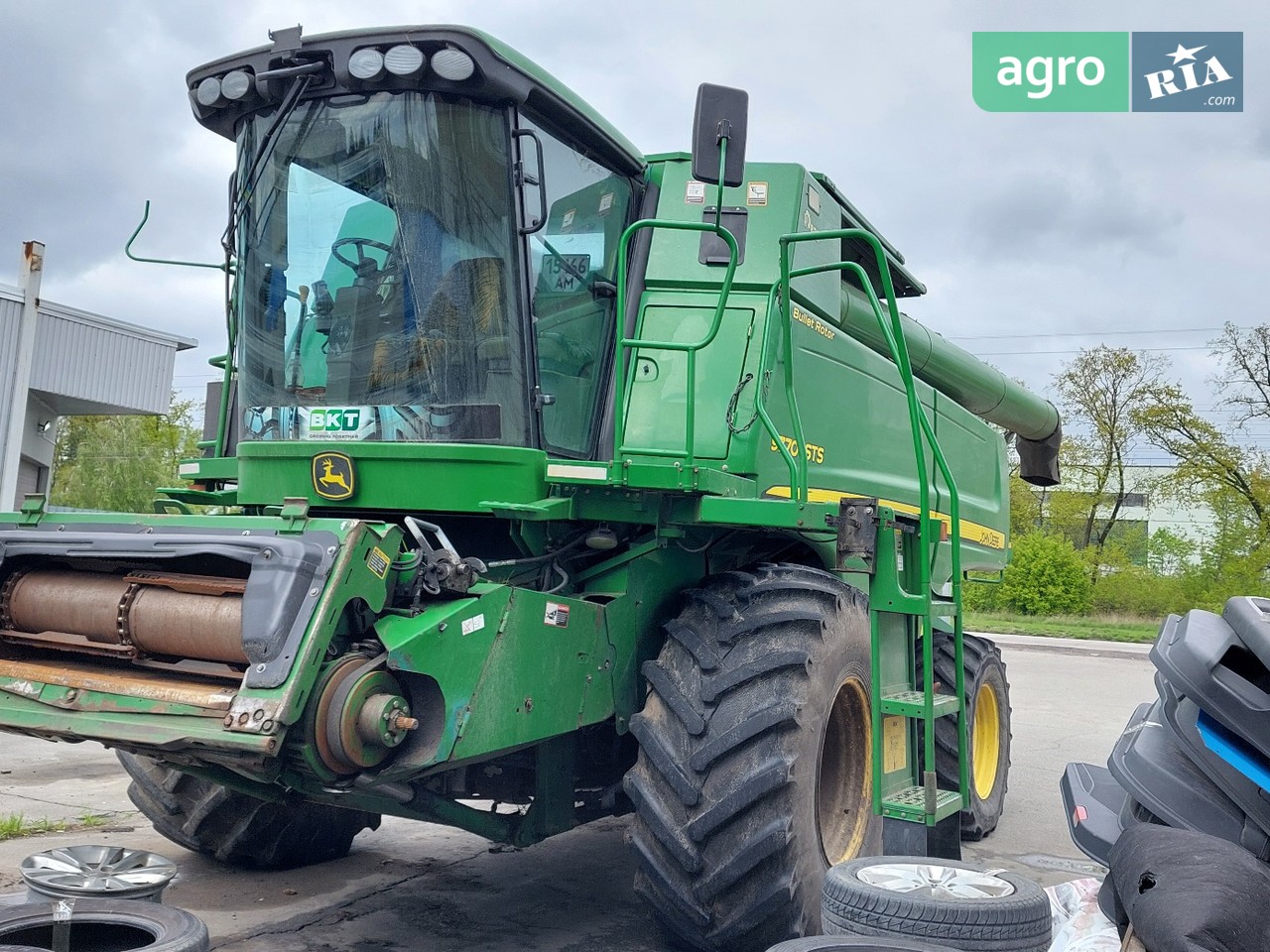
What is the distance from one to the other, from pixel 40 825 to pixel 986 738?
538 centimetres

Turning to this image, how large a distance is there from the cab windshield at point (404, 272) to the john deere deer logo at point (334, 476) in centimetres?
10

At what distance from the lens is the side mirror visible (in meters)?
4.04

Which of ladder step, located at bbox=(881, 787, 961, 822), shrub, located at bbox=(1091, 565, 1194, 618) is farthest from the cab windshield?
shrub, located at bbox=(1091, 565, 1194, 618)

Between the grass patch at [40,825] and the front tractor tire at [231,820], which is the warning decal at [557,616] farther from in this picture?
the grass patch at [40,825]

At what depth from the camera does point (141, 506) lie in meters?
32.8

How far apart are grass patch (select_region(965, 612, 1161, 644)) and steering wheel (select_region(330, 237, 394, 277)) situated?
20681 millimetres

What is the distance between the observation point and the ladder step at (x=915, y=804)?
423 centimetres

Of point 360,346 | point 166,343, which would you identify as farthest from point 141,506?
point 360,346

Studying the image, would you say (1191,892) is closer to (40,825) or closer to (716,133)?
(716,133)

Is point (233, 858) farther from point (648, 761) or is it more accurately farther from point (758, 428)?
point (758, 428)

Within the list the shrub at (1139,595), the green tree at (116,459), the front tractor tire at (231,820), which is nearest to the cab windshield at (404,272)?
the front tractor tire at (231,820)

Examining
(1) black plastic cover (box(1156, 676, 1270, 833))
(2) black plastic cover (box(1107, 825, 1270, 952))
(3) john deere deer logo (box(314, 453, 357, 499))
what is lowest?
(2) black plastic cover (box(1107, 825, 1270, 952))

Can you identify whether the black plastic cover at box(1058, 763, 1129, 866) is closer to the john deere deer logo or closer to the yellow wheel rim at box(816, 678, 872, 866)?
the yellow wheel rim at box(816, 678, 872, 866)

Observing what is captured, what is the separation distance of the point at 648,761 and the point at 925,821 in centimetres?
103
